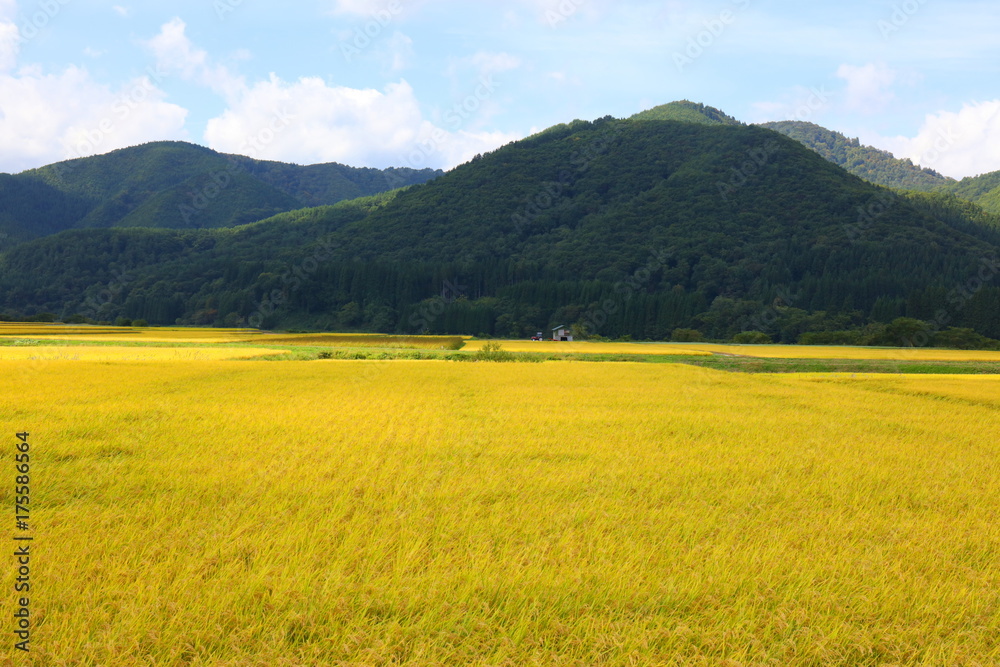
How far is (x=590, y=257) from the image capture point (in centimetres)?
14288

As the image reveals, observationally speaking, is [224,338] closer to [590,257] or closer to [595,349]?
[595,349]

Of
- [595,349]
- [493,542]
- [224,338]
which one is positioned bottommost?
[493,542]

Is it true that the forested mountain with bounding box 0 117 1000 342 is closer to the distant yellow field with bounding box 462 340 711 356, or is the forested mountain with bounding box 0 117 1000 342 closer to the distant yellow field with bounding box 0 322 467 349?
the distant yellow field with bounding box 462 340 711 356

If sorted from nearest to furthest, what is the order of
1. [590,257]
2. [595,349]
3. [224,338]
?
[595,349]
[224,338]
[590,257]

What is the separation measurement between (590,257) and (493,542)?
138593 mm

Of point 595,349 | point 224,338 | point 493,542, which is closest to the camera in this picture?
point 493,542

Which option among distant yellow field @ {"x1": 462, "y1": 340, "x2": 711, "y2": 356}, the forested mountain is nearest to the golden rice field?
distant yellow field @ {"x1": 462, "y1": 340, "x2": 711, "y2": 356}

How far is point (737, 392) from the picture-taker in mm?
26250

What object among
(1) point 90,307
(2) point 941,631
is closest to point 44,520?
(2) point 941,631

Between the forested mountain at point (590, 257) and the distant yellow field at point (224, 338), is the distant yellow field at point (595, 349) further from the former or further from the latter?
the forested mountain at point (590, 257)

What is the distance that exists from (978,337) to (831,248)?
52.5 metres

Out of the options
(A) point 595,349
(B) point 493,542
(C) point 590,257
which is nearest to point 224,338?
(A) point 595,349

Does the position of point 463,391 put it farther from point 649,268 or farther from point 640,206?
point 640,206

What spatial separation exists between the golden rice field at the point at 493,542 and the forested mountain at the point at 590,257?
8468 cm
